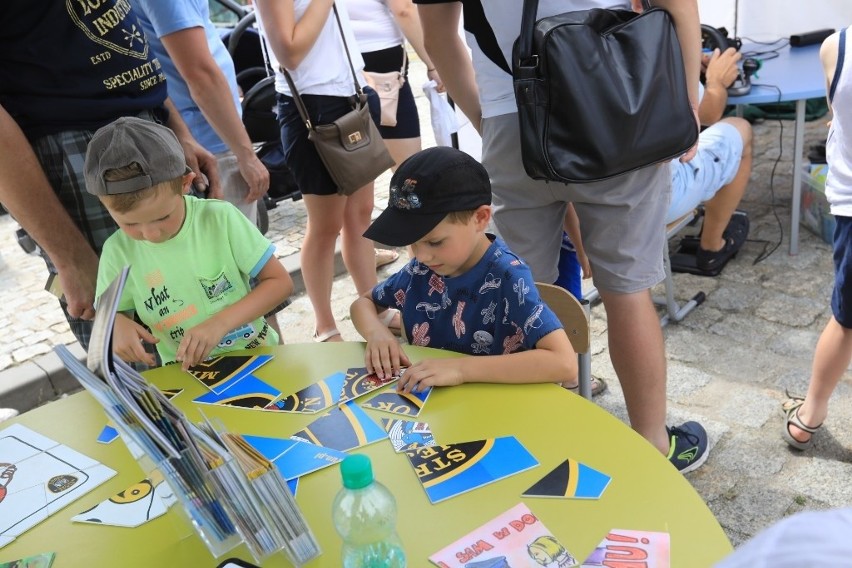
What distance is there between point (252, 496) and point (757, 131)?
5994mm

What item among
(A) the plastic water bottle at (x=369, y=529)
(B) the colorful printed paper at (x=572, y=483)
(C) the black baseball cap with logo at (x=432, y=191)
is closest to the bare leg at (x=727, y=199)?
(C) the black baseball cap with logo at (x=432, y=191)

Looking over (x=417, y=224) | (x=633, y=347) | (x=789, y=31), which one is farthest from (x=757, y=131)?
(x=417, y=224)

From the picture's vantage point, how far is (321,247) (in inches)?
134

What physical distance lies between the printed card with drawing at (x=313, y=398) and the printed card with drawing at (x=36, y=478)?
367 mm

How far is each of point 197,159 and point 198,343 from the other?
863 mm

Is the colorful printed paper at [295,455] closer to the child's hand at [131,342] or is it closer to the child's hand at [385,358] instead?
the child's hand at [385,358]

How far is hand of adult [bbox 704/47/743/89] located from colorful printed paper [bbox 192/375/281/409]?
2909 mm

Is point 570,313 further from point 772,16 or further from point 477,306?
point 772,16

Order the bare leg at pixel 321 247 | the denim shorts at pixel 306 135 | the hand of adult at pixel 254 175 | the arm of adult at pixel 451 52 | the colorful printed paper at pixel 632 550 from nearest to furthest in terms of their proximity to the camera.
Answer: the colorful printed paper at pixel 632 550, the arm of adult at pixel 451 52, the hand of adult at pixel 254 175, the denim shorts at pixel 306 135, the bare leg at pixel 321 247

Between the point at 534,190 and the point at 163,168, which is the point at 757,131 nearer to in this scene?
the point at 534,190

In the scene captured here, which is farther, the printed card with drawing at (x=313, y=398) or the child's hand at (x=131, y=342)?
the child's hand at (x=131, y=342)

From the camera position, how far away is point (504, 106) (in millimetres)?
2133

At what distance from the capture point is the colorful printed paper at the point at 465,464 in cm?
132

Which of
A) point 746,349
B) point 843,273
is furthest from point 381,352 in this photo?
point 746,349
